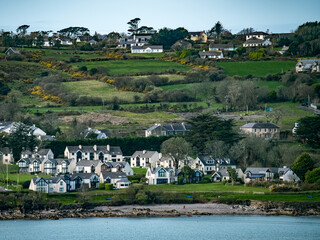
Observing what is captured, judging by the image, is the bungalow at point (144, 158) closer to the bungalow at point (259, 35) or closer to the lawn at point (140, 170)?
the lawn at point (140, 170)

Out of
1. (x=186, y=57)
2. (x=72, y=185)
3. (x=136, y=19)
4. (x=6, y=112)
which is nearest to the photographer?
(x=72, y=185)

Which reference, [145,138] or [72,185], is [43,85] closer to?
[145,138]

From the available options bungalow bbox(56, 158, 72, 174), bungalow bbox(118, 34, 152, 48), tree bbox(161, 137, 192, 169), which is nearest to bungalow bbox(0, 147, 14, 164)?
bungalow bbox(56, 158, 72, 174)

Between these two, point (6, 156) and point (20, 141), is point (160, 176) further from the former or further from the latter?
point (6, 156)

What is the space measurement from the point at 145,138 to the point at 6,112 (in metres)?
25.9

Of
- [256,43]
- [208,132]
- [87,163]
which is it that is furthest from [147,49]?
[87,163]

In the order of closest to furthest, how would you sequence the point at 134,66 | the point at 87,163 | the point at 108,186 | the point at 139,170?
the point at 108,186, the point at 87,163, the point at 139,170, the point at 134,66

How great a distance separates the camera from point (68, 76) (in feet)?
479

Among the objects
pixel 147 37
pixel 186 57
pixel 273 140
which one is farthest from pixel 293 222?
pixel 147 37

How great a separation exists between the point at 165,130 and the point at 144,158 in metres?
9.32

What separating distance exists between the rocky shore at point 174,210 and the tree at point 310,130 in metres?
22.0

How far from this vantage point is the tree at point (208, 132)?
101 meters

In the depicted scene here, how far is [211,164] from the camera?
9819 centimetres

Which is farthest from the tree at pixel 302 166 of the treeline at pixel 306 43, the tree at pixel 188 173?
the treeline at pixel 306 43
